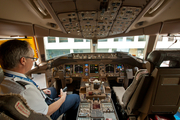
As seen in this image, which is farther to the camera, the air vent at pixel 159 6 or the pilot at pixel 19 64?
the air vent at pixel 159 6

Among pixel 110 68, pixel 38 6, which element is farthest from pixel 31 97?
pixel 110 68

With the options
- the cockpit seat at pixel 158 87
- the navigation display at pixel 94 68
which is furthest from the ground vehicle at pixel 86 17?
the cockpit seat at pixel 158 87

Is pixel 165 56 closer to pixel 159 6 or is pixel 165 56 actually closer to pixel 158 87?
pixel 158 87

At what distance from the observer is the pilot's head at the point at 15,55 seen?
73 cm

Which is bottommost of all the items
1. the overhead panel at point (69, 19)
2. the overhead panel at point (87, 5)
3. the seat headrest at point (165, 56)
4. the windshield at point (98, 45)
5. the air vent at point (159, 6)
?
the seat headrest at point (165, 56)

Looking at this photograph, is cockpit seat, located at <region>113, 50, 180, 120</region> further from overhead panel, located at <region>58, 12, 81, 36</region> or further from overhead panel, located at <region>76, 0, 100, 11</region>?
overhead panel, located at <region>58, 12, 81, 36</region>

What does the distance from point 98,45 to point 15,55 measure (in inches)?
153

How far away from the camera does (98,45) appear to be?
438 centimetres

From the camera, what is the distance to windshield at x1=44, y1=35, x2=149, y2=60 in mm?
3778

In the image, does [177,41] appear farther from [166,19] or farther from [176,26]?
[166,19]

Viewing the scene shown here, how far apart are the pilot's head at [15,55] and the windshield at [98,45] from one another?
2929mm

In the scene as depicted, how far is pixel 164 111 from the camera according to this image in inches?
41.6

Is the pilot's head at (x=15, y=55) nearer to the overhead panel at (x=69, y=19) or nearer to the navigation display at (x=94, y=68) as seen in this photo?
the overhead panel at (x=69, y=19)

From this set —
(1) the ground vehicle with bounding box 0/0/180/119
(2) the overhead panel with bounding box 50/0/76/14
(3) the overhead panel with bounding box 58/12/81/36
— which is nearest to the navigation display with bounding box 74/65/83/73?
(1) the ground vehicle with bounding box 0/0/180/119
